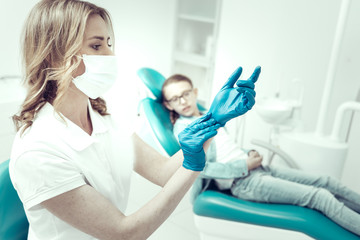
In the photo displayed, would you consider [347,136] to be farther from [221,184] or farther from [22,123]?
[22,123]

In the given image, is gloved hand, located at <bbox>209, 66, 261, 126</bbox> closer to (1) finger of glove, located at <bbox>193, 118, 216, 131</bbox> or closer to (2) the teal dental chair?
(1) finger of glove, located at <bbox>193, 118, 216, 131</bbox>

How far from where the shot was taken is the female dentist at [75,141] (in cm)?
83

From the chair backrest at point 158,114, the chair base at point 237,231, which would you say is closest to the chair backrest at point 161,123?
the chair backrest at point 158,114

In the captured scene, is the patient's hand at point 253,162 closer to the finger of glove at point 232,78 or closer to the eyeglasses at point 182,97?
the eyeglasses at point 182,97

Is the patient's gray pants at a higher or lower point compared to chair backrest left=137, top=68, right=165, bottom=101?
lower

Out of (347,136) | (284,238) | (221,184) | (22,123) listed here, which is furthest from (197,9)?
(22,123)

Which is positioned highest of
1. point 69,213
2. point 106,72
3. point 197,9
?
point 197,9

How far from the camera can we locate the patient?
5.12 ft

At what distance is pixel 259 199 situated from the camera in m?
1.65

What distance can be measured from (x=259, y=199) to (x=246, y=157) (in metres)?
0.29

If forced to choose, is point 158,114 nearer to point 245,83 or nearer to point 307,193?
point 307,193

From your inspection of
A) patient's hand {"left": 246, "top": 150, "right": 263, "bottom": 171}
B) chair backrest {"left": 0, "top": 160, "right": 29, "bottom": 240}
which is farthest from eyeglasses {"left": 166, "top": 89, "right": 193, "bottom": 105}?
chair backrest {"left": 0, "top": 160, "right": 29, "bottom": 240}

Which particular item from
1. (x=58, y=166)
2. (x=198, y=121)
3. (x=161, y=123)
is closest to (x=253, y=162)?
(x=161, y=123)

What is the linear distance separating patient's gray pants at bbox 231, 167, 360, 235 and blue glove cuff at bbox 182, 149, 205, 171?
0.82 m
